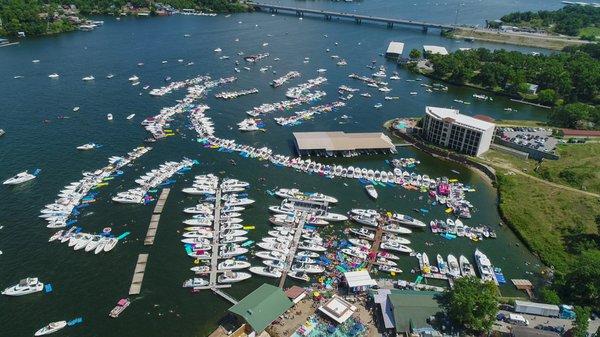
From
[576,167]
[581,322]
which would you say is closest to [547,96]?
[576,167]

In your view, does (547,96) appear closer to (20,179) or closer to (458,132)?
(458,132)

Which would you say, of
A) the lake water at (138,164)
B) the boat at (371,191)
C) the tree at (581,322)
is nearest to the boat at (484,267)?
the lake water at (138,164)

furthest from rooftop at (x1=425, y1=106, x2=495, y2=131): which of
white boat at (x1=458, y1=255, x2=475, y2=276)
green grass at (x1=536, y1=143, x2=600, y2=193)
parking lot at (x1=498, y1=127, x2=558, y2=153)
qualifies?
white boat at (x1=458, y1=255, x2=475, y2=276)

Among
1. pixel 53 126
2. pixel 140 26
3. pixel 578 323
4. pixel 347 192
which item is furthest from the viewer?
pixel 140 26

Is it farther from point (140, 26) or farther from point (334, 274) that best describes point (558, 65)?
point (140, 26)

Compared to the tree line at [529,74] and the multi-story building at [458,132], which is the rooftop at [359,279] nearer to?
the multi-story building at [458,132]

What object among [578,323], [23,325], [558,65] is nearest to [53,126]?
[23,325]

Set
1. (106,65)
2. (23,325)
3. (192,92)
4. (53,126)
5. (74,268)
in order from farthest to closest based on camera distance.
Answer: (106,65)
(192,92)
(53,126)
(74,268)
(23,325)

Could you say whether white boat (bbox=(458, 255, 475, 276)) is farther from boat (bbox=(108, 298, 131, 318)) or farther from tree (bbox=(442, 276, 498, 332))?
boat (bbox=(108, 298, 131, 318))

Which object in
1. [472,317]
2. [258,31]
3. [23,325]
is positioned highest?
[258,31]
